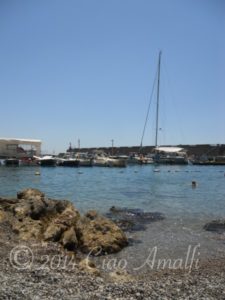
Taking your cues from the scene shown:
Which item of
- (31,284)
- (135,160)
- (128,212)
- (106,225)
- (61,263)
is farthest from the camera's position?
(135,160)

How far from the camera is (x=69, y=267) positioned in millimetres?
9188

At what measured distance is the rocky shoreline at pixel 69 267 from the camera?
284 inches

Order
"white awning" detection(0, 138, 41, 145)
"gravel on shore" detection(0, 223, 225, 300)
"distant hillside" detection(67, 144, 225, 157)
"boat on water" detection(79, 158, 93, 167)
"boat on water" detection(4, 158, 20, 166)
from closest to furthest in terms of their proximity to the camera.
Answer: "gravel on shore" detection(0, 223, 225, 300) → "boat on water" detection(4, 158, 20, 166) → "boat on water" detection(79, 158, 93, 167) → "white awning" detection(0, 138, 41, 145) → "distant hillside" detection(67, 144, 225, 157)

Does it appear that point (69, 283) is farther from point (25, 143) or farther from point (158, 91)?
point (25, 143)

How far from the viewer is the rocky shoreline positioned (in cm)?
721

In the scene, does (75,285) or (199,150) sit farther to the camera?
(199,150)

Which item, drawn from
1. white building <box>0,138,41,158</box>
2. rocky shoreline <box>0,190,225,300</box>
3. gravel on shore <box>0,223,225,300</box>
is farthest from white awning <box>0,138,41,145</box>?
gravel on shore <box>0,223,225,300</box>

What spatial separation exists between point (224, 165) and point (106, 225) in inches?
3372

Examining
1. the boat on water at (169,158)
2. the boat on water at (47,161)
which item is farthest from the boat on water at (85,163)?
the boat on water at (169,158)

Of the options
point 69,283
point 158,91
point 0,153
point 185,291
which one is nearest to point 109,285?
point 69,283

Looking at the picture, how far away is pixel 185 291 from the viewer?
7535mm

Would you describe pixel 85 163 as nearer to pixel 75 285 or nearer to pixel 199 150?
pixel 199 150

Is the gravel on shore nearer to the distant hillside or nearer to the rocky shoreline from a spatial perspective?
the rocky shoreline

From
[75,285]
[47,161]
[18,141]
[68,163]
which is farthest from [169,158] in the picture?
[75,285]
